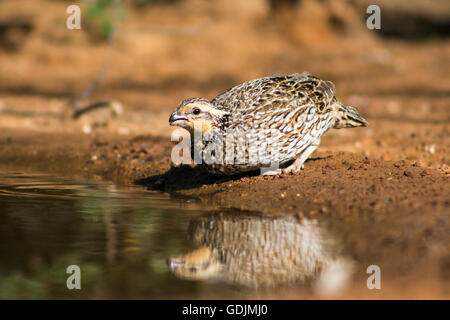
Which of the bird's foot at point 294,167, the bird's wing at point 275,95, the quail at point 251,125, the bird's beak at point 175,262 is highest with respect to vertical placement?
the bird's wing at point 275,95

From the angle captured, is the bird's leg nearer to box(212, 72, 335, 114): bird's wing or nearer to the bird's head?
box(212, 72, 335, 114): bird's wing

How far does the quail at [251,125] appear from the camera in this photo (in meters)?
8.97

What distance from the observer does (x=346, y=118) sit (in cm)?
1002

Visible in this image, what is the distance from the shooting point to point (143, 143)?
1259 cm

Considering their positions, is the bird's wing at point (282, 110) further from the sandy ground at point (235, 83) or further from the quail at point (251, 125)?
the sandy ground at point (235, 83)

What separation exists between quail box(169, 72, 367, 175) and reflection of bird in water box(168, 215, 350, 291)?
1265 mm

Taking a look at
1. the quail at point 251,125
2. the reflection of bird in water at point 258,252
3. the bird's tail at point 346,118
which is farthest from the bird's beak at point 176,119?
the bird's tail at point 346,118

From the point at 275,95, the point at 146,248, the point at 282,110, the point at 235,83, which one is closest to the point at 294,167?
the point at 282,110

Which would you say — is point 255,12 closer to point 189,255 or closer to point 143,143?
point 143,143

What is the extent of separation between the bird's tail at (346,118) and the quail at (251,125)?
50 centimetres

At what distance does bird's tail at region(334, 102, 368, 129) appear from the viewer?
990cm

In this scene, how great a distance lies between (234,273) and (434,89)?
17374mm

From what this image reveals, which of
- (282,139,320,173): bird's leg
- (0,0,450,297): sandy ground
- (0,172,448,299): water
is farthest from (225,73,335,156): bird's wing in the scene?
(0,172,448,299): water
